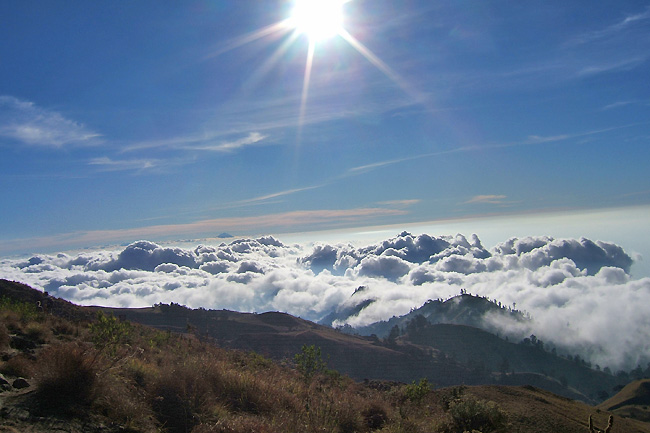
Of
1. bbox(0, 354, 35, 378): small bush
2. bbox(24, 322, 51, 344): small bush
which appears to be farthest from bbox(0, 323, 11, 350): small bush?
bbox(24, 322, 51, 344): small bush

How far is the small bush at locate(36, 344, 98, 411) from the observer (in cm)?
567

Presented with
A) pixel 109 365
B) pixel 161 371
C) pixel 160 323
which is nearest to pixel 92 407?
pixel 109 365

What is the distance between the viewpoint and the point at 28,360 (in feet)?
24.0

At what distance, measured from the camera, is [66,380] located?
5801 millimetres

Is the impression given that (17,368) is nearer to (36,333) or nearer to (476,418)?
(36,333)

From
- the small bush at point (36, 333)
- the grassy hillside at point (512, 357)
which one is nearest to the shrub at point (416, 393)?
the small bush at point (36, 333)

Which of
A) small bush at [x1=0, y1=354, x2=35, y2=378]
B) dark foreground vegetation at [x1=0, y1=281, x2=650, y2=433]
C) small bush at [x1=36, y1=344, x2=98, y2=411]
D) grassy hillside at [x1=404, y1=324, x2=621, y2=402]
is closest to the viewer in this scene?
dark foreground vegetation at [x1=0, y1=281, x2=650, y2=433]

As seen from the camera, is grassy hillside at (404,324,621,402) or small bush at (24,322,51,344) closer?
small bush at (24,322,51,344)

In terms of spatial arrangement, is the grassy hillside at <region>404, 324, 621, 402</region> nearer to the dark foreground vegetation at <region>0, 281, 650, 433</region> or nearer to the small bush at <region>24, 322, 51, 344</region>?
the dark foreground vegetation at <region>0, 281, 650, 433</region>

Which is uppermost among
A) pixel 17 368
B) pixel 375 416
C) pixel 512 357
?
pixel 17 368

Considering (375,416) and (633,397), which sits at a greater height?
(375,416)

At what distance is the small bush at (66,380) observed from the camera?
18.6ft

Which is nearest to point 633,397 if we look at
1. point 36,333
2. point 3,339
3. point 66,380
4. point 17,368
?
point 36,333

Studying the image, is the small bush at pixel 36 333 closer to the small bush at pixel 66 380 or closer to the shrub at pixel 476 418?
the small bush at pixel 66 380
